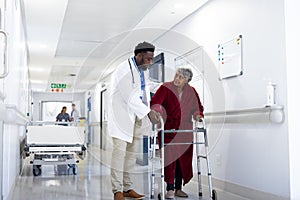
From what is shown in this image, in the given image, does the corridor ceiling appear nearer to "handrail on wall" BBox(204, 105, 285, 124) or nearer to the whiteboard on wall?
the whiteboard on wall

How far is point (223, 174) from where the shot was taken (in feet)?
11.3

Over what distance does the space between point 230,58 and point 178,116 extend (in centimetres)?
80

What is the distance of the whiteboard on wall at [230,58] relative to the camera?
323cm

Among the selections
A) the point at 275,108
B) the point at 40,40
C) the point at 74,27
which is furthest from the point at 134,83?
the point at 40,40

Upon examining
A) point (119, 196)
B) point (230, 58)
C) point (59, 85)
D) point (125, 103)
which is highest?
point (59, 85)

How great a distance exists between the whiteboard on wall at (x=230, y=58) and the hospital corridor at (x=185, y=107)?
1 centimetres

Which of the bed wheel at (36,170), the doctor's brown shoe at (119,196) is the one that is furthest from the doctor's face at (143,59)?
the bed wheel at (36,170)

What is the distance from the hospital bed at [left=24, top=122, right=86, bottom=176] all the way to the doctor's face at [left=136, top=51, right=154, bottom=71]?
2170 mm

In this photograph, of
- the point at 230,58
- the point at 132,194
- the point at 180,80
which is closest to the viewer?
the point at 132,194

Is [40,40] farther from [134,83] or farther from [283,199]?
[283,199]

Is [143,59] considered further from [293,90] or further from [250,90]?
[293,90]

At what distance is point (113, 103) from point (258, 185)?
1.38 m

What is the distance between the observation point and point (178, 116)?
10.3ft

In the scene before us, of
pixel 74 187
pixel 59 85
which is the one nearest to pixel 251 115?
pixel 74 187
